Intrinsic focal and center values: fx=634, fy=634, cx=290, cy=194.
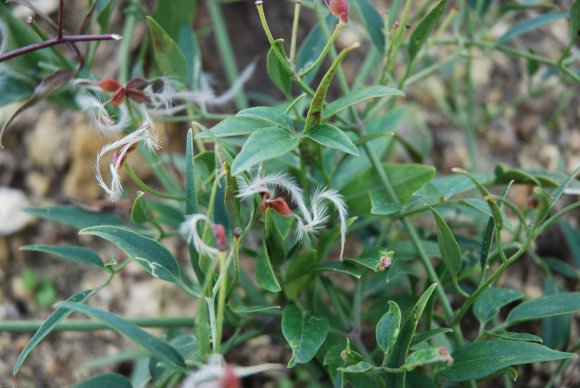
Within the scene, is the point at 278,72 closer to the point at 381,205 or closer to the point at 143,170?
the point at 381,205

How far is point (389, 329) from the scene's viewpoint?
0.59m

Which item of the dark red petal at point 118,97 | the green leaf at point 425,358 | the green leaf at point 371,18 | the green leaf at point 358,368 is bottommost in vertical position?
the green leaf at point 358,368

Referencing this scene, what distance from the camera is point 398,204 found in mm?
753

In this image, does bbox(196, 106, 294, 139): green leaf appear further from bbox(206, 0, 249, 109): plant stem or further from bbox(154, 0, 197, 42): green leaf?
bbox(206, 0, 249, 109): plant stem

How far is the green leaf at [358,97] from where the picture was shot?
1.96 feet

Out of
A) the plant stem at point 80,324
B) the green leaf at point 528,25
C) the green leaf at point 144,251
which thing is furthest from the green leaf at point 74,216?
the green leaf at point 528,25

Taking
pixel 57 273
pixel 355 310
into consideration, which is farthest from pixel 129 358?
pixel 355 310

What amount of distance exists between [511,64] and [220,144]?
3.33 ft

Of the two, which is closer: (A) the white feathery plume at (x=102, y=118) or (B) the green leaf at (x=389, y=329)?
(B) the green leaf at (x=389, y=329)

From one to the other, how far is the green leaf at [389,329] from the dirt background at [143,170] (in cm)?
52

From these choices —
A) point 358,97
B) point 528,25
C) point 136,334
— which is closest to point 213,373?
point 136,334

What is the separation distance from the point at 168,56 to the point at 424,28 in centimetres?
32

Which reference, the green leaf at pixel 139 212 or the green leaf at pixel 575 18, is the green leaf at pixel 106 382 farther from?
the green leaf at pixel 575 18

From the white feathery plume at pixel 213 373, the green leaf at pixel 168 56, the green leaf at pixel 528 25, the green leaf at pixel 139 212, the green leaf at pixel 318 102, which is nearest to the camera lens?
the white feathery plume at pixel 213 373
